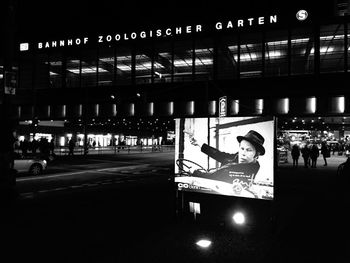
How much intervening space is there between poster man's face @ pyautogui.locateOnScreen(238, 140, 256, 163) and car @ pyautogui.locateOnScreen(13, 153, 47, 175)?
13.8m

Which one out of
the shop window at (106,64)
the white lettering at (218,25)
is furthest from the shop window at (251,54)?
the shop window at (106,64)

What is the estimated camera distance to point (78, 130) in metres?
48.8

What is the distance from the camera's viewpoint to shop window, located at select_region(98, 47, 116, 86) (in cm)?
3356

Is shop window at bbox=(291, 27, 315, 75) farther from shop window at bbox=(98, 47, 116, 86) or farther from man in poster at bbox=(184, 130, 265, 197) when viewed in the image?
man in poster at bbox=(184, 130, 265, 197)

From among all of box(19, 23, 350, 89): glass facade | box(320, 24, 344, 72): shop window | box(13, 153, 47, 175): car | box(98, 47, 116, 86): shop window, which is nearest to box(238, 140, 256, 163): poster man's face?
box(13, 153, 47, 175): car

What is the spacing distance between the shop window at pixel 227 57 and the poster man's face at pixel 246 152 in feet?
79.3

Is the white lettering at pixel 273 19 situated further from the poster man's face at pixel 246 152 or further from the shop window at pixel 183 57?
the poster man's face at pixel 246 152

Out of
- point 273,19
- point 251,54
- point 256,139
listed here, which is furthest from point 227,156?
point 251,54

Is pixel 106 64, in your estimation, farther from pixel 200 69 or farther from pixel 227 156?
pixel 227 156

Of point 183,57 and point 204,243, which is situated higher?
point 183,57

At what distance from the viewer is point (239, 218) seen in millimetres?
7094

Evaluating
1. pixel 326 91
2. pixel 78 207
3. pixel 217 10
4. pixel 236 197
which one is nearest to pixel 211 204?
pixel 236 197

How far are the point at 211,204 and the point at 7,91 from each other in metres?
7.80

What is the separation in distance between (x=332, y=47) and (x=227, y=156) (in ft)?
92.0
